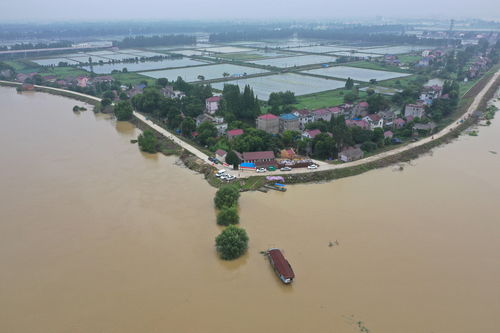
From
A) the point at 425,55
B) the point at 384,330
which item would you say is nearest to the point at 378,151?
the point at 384,330

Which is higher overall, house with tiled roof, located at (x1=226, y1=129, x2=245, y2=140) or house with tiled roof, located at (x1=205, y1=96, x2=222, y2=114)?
house with tiled roof, located at (x1=205, y1=96, x2=222, y2=114)

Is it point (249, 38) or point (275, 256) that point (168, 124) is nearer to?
point (275, 256)

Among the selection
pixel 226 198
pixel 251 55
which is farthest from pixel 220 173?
pixel 251 55

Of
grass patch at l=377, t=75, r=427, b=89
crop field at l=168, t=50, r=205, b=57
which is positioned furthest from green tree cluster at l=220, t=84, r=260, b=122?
crop field at l=168, t=50, r=205, b=57

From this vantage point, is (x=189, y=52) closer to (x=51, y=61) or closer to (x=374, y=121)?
(x=51, y=61)

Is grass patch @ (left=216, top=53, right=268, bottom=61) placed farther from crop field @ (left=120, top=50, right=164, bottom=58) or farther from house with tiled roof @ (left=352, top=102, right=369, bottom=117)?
house with tiled roof @ (left=352, top=102, right=369, bottom=117)
